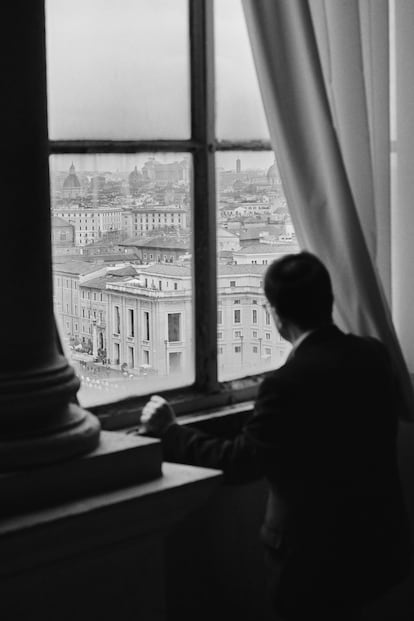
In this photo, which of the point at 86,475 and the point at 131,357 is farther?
the point at 131,357

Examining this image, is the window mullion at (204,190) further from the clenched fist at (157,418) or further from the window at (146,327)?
the clenched fist at (157,418)

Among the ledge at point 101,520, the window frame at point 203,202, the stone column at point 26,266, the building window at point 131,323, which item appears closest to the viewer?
the ledge at point 101,520

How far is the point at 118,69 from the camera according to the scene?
91.3 inches

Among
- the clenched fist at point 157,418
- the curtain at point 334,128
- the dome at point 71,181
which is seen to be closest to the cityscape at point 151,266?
the dome at point 71,181

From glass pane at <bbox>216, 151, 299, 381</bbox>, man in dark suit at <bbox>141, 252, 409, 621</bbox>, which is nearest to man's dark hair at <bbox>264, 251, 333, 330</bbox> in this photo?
man in dark suit at <bbox>141, 252, 409, 621</bbox>

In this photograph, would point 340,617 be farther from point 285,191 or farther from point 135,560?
point 285,191

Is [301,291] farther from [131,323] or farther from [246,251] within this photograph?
[246,251]

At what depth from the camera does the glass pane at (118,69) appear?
2.21 m

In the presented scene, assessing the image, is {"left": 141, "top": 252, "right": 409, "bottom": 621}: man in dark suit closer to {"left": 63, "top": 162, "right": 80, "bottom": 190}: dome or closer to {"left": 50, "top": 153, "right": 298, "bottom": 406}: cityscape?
{"left": 50, "top": 153, "right": 298, "bottom": 406}: cityscape

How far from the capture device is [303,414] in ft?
6.64

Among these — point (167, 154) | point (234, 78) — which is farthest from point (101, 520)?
point (234, 78)

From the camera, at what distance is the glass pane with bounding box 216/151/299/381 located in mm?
2631

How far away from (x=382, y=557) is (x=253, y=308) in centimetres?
78

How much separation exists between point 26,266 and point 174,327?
0.91 meters
